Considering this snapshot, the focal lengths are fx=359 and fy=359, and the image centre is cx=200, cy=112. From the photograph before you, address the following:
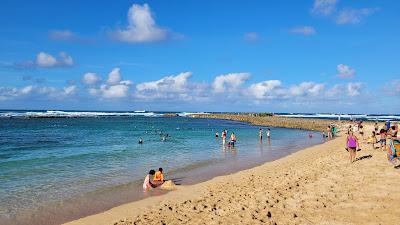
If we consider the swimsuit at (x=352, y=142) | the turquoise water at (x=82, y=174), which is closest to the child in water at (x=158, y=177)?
the turquoise water at (x=82, y=174)

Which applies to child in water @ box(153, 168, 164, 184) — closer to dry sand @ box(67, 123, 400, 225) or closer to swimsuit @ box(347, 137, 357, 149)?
dry sand @ box(67, 123, 400, 225)

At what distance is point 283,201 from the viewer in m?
12.5

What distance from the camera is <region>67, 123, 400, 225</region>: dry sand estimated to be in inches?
422

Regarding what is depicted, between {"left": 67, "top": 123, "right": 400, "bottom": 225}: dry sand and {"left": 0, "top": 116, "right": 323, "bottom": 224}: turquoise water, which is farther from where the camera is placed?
{"left": 0, "top": 116, "right": 323, "bottom": 224}: turquoise water

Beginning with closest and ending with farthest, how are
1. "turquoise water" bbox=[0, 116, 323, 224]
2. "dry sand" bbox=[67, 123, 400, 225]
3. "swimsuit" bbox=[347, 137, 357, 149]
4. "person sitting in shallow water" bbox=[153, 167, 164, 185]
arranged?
"dry sand" bbox=[67, 123, 400, 225] → "turquoise water" bbox=[0, 116, 323, 224] → "person sitting in shallow water" bbox=[153, 167, 164, 185] → "swimsuit" bbox=[347, 137, 357, 149]

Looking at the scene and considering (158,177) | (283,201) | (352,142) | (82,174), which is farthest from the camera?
(82,174)

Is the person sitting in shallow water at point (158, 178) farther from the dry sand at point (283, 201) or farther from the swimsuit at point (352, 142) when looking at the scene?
the swimsuit at point (352, 142)

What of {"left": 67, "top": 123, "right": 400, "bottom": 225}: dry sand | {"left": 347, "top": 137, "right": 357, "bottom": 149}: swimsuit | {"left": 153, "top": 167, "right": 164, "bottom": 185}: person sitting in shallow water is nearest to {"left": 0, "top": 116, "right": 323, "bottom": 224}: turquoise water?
{"left": 153, "top": 167, "right": 164, "bottom": 185}: person sitting in shallow water

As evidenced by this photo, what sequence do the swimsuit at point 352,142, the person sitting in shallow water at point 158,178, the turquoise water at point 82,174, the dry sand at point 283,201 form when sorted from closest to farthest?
the dry sand at point 283,201, the turquoise water at point 82,174, the person sitting in shallow water at point 158,178, the swimsuit at point 352,142

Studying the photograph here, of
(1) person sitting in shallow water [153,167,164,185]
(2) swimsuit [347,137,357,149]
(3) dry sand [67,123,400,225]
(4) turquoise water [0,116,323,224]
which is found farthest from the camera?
(2) swimsuit [347,137,357,149]

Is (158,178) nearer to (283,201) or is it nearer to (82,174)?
(82,174)

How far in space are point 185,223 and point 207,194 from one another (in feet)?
13.7

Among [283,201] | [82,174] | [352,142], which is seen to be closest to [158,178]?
[82,174]

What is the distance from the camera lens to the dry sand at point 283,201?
10.7m
